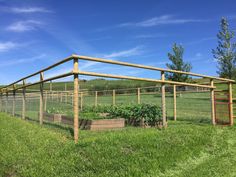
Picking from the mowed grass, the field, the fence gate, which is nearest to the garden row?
the field

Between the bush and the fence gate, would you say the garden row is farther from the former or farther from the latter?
the fence gate

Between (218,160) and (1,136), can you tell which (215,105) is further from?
(1,136)

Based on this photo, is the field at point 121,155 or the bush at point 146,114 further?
the bush at point 146,114

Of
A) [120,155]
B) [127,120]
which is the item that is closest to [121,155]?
[120,155]

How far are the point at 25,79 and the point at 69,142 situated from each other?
5.66 meters

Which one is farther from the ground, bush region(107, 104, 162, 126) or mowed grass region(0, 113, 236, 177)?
bush region(107, 104, 162, 126)

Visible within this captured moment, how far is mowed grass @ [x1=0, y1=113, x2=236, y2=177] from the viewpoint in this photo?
3861mm

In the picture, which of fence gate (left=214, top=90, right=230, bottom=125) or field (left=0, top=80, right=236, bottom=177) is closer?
field (left=0, top=80, right=236, bottom=177)

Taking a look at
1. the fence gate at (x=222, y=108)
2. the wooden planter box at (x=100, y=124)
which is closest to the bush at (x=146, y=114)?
the wooden planter box at (x=100, y=124)

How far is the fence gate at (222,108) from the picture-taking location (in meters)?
8.71

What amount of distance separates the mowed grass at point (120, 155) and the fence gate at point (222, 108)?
10.2 ft

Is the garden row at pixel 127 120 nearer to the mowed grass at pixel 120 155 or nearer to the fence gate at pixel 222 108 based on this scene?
the mowed grass at pixel 120 155

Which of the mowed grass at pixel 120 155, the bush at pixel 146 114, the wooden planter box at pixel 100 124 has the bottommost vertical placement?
the mowed grass at pixel 120 155

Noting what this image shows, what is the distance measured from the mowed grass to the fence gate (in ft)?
10.2
